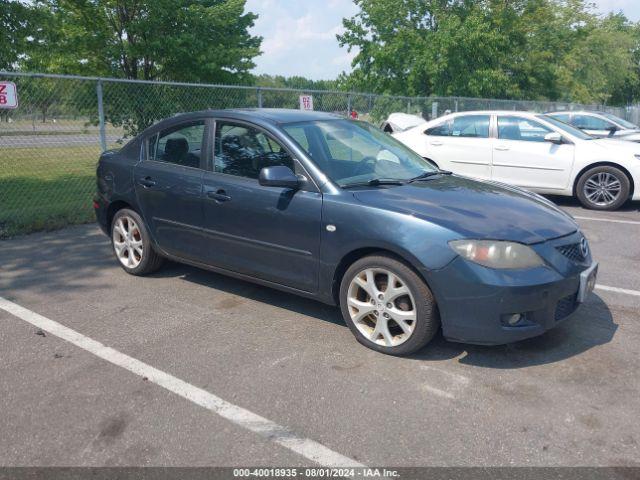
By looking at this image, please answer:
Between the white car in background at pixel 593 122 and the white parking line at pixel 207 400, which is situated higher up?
the white car in background at pixel 593 122

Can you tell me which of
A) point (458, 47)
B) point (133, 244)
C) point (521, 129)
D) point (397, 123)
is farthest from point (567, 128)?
point (458, 47)

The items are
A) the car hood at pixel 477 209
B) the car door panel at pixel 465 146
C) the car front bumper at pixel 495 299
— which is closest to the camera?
the car front bumper at pixel 495 299

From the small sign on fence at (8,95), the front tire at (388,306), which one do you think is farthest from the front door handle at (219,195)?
the small sign on fence at (8,95)

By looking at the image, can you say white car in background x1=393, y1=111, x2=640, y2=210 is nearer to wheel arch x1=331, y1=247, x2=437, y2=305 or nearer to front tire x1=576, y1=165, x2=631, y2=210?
front tire x1=576, y1=165, x2=631, y2=210

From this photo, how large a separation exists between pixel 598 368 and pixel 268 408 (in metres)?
2.10

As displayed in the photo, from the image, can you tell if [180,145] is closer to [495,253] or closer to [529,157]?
[495,253]

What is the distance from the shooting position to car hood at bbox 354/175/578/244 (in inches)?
146

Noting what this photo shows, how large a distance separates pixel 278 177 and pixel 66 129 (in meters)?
5.91

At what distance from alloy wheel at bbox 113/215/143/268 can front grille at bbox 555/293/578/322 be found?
3705 mm

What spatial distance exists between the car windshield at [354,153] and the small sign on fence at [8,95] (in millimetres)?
4752

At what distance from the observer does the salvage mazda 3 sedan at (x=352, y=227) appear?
3.60 m

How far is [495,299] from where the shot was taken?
Result: 11.5 ft

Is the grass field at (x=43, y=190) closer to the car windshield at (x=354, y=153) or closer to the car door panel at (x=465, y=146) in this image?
the car windshield at (x=354, y=153)

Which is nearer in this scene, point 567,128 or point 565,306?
point 565,306
